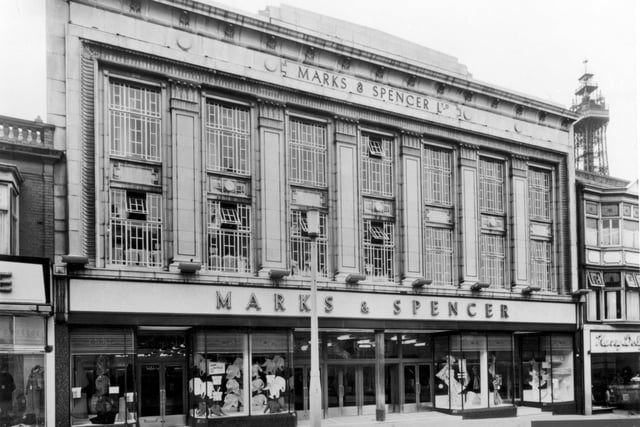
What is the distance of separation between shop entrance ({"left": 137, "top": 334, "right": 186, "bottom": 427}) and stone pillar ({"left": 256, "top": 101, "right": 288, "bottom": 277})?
3.41 meters

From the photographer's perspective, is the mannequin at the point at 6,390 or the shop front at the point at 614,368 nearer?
the mannequin at the point at 6,390

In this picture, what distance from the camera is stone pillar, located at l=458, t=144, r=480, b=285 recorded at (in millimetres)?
25516

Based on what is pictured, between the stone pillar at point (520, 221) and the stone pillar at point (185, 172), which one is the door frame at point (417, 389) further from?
the stone pillar at point (185, 172)

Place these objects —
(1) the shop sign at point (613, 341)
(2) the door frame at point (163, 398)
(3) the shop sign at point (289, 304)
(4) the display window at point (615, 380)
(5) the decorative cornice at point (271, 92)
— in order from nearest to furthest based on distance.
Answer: (3) the shop sign at point (289, 304)
(5) the decorative cornice at point (271, 92)
(2) the door frame at point (163, 398)
(4) the display window at point (615, 380)
(1) the shop sign at point (613, 341)

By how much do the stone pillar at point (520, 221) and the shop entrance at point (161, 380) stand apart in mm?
13009

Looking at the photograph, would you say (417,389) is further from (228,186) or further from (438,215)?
(228,186)

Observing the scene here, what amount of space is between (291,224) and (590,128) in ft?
39.2

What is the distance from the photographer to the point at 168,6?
1997cm

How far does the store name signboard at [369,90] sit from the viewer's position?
22413 mm

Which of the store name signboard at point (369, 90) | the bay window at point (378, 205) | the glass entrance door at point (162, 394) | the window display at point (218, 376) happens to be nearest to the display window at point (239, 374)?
the window display at point (218, 376)

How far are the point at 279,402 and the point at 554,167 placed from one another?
1496 centimetres

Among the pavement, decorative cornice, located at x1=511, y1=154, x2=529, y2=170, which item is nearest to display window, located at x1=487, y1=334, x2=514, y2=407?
the pavement

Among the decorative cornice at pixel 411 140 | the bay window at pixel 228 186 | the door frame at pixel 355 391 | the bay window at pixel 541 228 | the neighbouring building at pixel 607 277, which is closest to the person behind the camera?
the bay window at pixel 228 186

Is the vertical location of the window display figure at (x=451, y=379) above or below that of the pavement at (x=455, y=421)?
above
